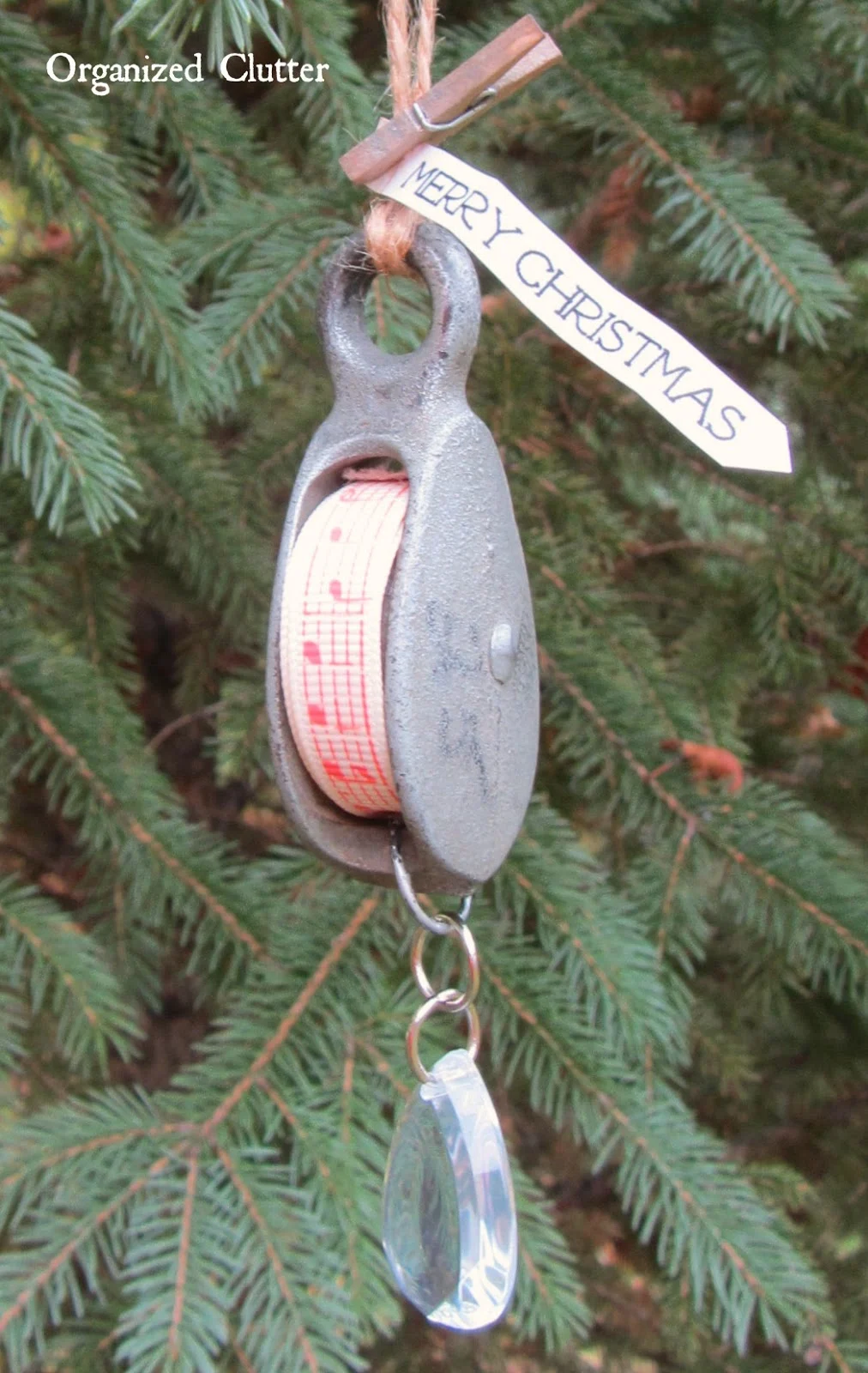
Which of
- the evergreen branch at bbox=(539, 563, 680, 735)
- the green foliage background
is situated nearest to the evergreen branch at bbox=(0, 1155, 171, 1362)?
the green foliage background

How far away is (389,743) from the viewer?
508 millimetres

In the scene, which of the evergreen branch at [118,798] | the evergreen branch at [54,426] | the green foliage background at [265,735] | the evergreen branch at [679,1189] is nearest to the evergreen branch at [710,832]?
the green foliage background at [265,735]

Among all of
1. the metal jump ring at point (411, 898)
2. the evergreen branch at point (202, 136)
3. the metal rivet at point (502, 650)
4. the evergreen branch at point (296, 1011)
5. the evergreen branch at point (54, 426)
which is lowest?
the evergreen branch at point (296, 1011)

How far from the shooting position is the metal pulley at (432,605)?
20.1 inches

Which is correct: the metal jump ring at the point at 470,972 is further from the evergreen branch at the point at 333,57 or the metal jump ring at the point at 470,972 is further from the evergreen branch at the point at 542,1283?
the evergreen branch at the point at 333,57

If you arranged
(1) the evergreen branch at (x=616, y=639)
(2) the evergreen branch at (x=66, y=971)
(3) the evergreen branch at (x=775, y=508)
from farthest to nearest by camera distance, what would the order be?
(3) the evergreen branch at (x=775, y=508) → (1) the evergreen branch at (x=616, y=639) → (2) the evergreen branch at (x=66, y=971)

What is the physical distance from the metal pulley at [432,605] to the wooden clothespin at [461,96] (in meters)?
0.04

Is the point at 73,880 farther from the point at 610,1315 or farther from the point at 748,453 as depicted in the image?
the point at 748,453

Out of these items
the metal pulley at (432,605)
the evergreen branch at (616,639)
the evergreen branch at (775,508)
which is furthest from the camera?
the evergreen branch at (775,508)

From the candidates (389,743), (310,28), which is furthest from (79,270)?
(389,743)

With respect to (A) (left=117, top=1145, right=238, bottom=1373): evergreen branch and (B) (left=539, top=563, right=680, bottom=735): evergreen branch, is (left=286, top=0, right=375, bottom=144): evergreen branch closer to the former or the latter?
(B) (left=539, top=563, right=680, bottom=735): evergreen branch

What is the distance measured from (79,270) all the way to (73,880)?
61 centimetres

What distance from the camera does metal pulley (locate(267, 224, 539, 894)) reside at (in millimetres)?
511

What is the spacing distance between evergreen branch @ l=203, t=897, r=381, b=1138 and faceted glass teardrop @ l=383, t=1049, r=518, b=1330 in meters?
0.21
